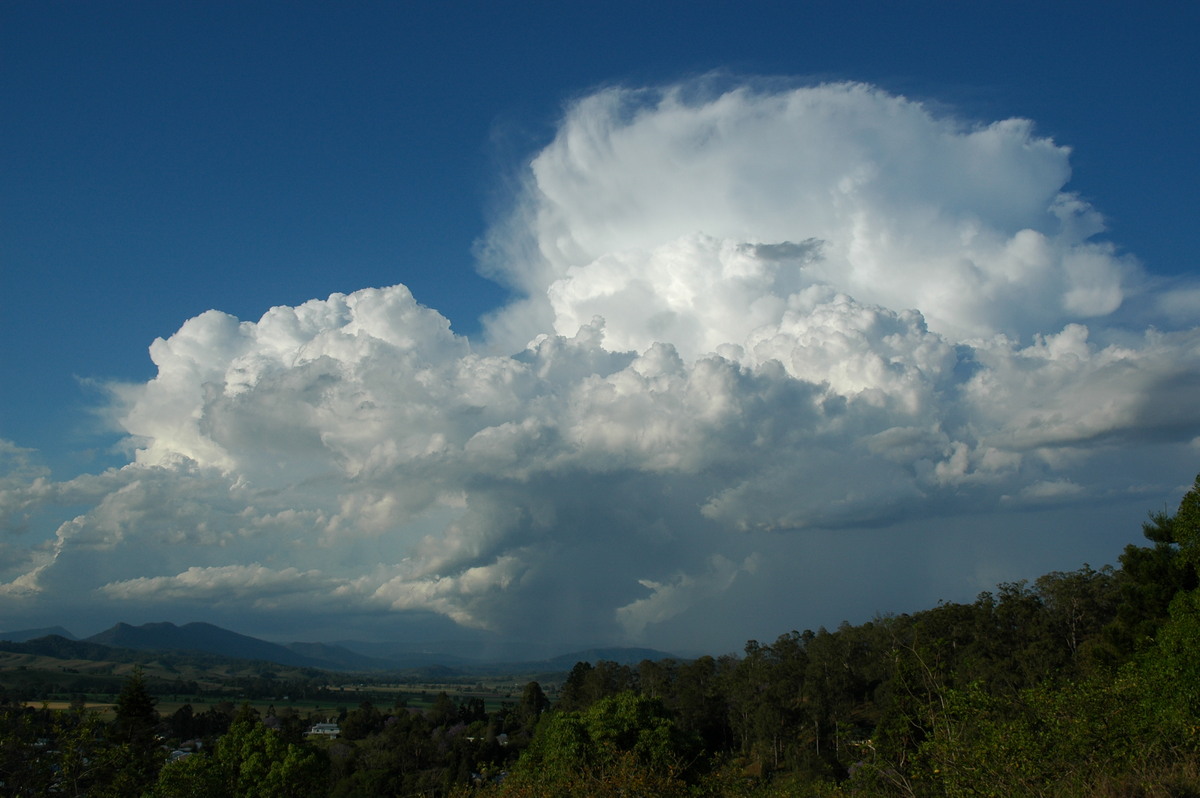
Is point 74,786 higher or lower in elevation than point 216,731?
higher

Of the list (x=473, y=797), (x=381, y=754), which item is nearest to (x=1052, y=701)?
(x=473, y=797)

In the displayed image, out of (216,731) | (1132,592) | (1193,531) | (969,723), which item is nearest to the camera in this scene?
(969,723)

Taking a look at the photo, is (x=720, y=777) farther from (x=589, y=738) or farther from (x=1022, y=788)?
(x=589, y=738)

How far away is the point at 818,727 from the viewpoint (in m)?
81.1

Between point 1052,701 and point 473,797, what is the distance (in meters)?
19.8

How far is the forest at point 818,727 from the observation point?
18250 millimetres

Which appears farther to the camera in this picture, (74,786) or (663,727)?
(663,727)

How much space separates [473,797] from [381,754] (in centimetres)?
7617

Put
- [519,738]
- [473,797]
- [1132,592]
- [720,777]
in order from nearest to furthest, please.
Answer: [720,777] → [473,797] → [1132,592] → [519,738]

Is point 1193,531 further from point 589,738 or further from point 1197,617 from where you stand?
point 589,738

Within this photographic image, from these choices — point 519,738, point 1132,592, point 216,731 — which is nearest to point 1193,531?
point 1132,592

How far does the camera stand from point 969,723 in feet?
65.3

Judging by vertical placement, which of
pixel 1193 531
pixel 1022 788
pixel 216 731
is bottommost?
pixel 216 731

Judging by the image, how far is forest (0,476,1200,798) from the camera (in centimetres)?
1825
